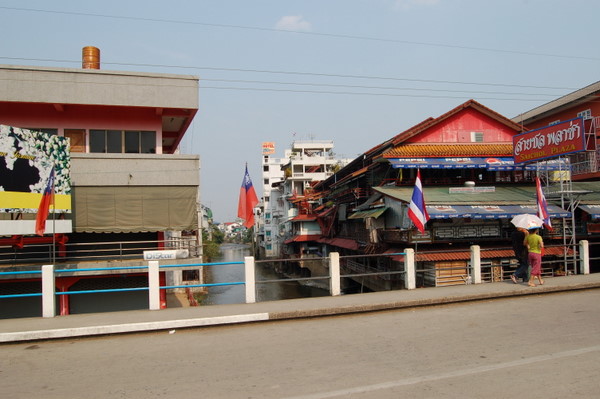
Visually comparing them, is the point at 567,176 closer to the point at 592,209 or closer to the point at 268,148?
the point at 592,209

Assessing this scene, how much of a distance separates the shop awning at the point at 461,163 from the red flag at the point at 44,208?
578 inches

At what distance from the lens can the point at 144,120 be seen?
58.5 ft

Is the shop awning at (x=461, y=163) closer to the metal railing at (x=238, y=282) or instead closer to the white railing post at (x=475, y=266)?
the metal railing at (x=238, y=282)

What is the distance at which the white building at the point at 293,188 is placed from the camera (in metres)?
51.9

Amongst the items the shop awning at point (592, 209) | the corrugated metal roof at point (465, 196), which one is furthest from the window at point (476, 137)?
the shop awning at point (592, 209)

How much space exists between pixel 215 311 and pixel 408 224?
12.6 meters

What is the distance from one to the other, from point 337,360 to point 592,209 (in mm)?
20465

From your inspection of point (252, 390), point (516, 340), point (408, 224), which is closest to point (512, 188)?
point (408, 224)

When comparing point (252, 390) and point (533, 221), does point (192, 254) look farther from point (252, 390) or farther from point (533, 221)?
point (252, 390)

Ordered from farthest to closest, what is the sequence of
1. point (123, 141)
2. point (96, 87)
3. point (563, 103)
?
point (563, 103)
point (123, 141)
point (96, 87)

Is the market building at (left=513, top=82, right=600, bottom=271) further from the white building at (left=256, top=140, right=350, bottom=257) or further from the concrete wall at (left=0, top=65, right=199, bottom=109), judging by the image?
the white building at (left=256, top=140, right=350, bottom=257)

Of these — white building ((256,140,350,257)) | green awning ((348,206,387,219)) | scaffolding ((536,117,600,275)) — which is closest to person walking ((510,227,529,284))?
scaffolding ((536,117,600,275))

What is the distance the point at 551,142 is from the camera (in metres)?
19.0

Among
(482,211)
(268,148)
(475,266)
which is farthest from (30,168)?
(268,148)
